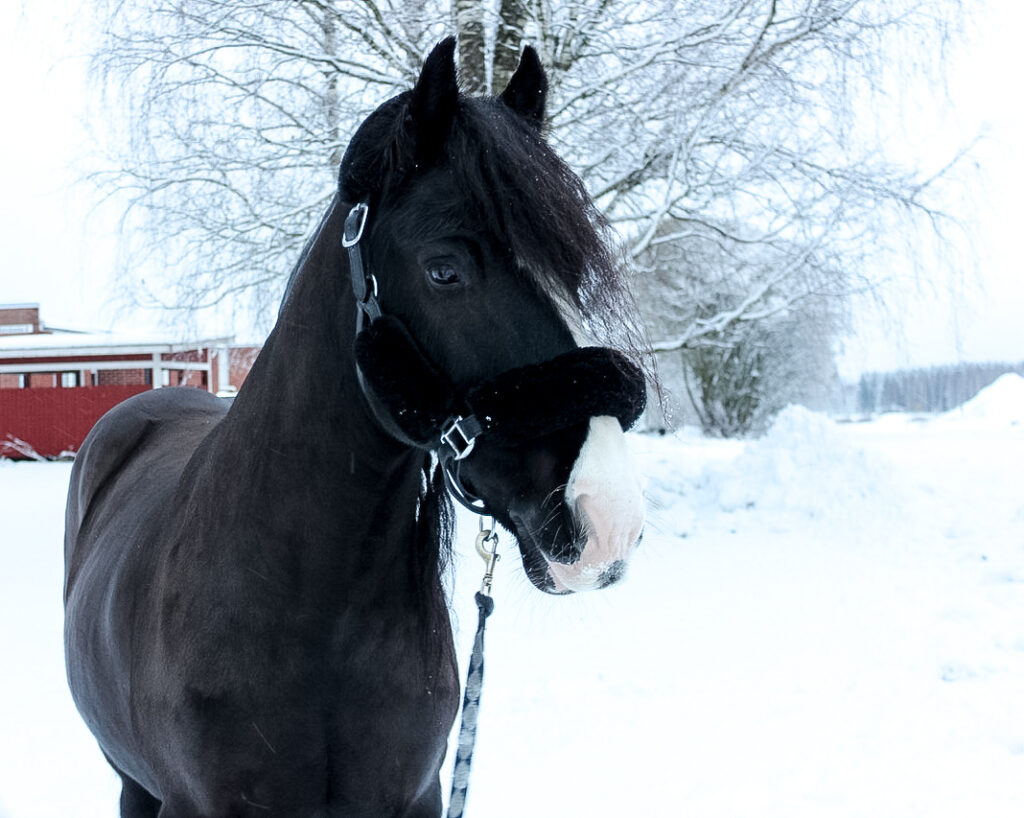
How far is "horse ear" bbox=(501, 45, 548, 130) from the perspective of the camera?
1.77 metres

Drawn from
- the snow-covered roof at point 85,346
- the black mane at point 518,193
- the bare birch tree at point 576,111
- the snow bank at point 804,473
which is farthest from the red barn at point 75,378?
the black mane at point 518,193

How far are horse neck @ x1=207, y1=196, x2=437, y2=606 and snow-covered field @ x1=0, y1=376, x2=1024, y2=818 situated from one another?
31cm

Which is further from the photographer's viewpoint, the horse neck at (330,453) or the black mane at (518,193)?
the horse neck at (330,453)

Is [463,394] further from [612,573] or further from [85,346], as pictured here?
[85,346]

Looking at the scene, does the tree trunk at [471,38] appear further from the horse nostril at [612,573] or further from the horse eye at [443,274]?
the horse nostril at [612,573]

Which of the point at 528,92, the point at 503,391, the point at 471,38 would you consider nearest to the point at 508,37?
the point at 471,38

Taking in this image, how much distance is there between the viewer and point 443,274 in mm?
1460

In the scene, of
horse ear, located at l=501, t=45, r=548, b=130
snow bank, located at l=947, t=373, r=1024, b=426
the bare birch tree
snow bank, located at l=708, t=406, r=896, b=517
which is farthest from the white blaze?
Result: snow bank, located at l=947, t=373, r=1024, b=426

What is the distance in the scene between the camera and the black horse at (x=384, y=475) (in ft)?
4.56

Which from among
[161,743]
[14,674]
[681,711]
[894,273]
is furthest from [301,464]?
[894,273]

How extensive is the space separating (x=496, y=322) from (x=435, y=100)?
0.43 meters

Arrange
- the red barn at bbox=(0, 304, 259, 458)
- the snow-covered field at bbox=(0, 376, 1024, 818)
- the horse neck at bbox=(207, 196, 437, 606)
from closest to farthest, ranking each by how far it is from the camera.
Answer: the horse neck at bbox=(207, 196, 437, 606)
the snow-covered field at bbox=(0, 376, 1024, 818)
the red barn at bbox=(0, 304, 259, 458)

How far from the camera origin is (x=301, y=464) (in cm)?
169

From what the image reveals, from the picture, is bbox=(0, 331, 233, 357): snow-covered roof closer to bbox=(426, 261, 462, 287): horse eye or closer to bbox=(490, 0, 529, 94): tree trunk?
bbox=(490, 0, 529, 94): tree trunk
